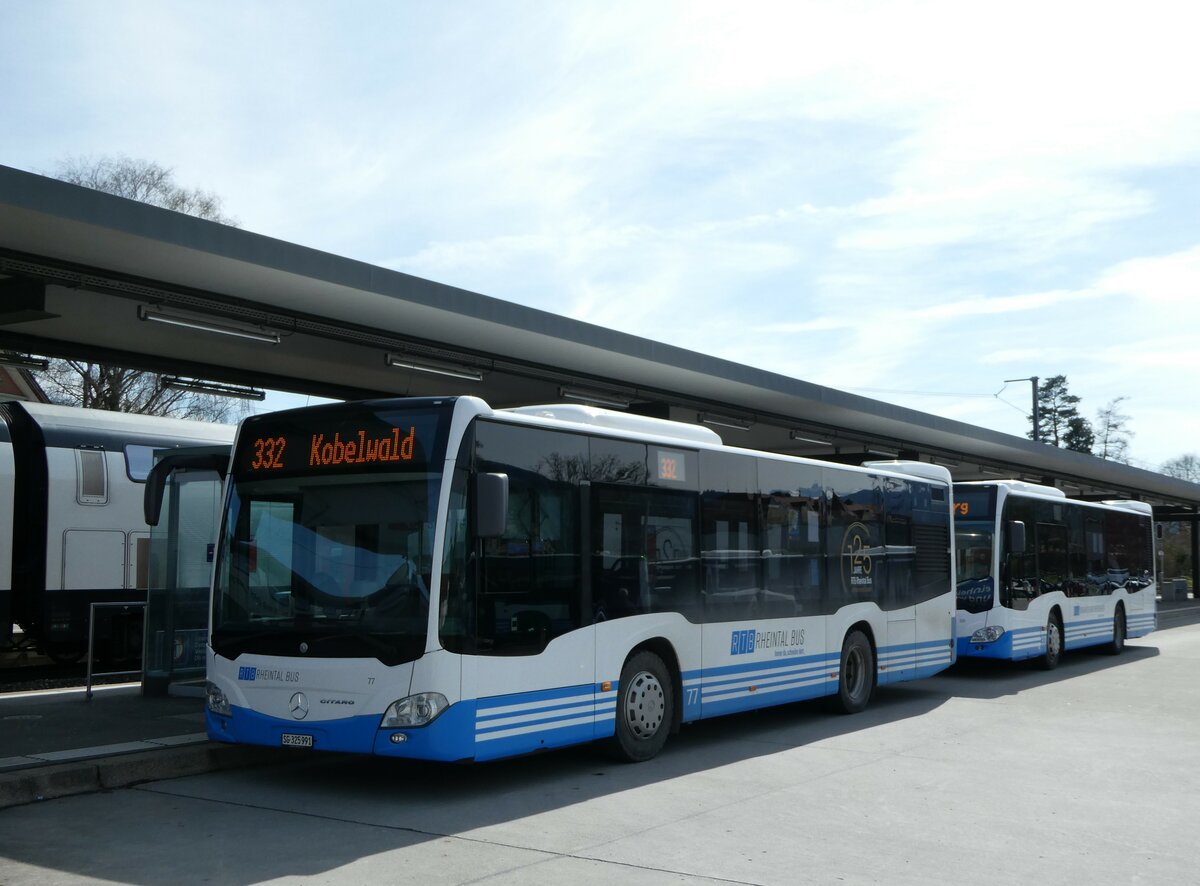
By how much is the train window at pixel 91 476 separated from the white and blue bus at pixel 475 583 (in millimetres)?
8869

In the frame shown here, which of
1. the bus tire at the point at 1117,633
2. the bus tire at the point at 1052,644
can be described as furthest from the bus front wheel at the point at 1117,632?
the bus tire at the point at 1052,644

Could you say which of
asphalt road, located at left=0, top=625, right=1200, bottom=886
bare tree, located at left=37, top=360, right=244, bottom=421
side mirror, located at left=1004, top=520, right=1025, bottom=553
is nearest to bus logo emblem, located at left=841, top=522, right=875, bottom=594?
asphalt road, located at left=0, top=625, right=1200, bottom=886

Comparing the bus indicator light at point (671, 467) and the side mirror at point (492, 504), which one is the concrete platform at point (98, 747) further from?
the bus indicator light at point (671, 467)

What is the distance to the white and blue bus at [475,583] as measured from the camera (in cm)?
866

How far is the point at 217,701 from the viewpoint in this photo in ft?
30.8

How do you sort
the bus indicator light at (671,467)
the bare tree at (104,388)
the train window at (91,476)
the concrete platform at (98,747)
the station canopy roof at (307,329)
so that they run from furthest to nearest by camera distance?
the bare tree at (104,388), the train window at (91,476), the bus indicator light at (671,467), the station canopy roof at (307,329), the concrete platform at (98,747)

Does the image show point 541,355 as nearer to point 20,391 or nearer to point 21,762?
point 21,762

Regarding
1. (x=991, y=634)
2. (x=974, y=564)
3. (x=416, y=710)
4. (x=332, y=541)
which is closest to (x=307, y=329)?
(x=332, y=541)

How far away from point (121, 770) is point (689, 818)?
4307 millimetres

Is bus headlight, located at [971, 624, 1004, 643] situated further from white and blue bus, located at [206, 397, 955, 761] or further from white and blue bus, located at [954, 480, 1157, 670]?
white and blue bus, located at [206, 397, 955, 761]

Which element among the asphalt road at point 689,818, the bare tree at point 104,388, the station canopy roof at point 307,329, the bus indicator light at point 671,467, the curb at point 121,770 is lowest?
the asphalt road at point 689,818

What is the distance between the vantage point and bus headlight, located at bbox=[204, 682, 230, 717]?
933 cm

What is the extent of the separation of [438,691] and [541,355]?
27.1 ft

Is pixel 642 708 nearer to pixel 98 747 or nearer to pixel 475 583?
pixel 475 583
